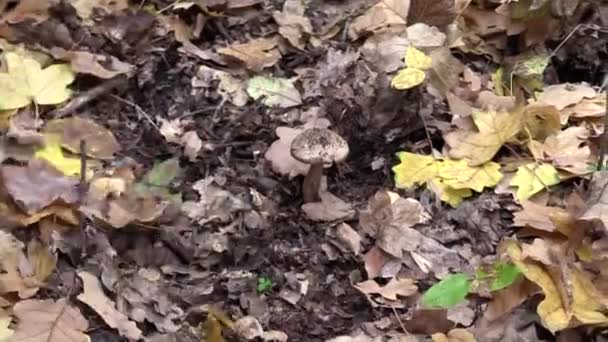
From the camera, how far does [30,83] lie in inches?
146

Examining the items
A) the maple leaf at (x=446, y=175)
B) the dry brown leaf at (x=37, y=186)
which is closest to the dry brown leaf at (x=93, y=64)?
the dry brown leaf at (x=37, y=186)

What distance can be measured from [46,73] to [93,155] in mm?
460

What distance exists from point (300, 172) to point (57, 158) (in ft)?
2.96

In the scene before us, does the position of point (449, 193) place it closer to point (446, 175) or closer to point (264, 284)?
point (446, 175)

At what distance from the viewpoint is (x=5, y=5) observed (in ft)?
13.6

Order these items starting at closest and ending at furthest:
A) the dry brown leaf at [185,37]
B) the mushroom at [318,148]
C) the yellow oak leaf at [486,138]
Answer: the mushroom at [318,148] < the yellow oak leaf at [486,138] < the dry brown leaf at [185,37]

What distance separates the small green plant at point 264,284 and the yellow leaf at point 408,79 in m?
0.92

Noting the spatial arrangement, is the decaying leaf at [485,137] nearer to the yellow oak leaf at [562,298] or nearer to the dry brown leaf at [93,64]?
the yellow oak leaf at [562,298]

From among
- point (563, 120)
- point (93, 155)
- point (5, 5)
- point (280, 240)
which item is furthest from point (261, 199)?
point (5, 5)

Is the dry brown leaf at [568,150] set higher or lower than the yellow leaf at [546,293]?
lower

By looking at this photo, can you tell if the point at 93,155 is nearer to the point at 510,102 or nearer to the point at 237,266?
the point at 237,266

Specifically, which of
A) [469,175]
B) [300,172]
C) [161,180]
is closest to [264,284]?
[300,172]

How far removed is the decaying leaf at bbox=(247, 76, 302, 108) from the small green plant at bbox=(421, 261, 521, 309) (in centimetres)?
118

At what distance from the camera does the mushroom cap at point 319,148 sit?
3262mm
